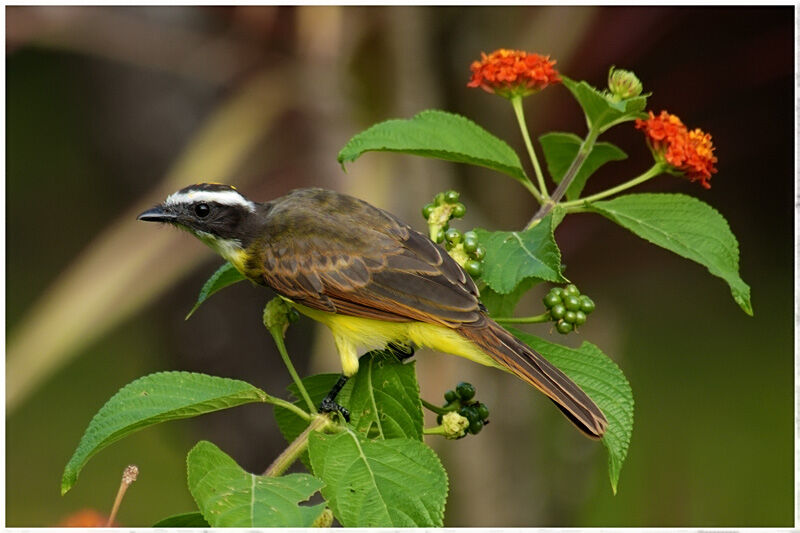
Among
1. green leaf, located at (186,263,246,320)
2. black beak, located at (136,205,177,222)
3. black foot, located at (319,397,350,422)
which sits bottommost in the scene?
black foot, located at (319,397,350,422)

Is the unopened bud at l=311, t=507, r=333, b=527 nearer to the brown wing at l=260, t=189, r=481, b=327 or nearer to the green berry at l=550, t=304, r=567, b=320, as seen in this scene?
the green berry at l=550, t=304, r=567, b=320

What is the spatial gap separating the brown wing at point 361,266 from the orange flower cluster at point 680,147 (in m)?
0.58

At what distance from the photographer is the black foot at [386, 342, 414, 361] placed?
2.52m

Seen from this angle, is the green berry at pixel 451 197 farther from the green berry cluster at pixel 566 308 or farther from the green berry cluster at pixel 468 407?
the green berry cluster at pixel 468 407

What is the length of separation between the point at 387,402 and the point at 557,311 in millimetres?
426

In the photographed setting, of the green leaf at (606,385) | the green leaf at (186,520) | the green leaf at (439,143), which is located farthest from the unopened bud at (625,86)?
the green leaf at (186,520)

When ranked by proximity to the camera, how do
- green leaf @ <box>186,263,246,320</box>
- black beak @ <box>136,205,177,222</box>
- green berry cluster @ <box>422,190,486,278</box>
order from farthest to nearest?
black beak @ <box>136,205,177,222</box> < green leaf @ <box>186,263,246,320</box> < green berry cluster @ <box>422,190,486,278</box>

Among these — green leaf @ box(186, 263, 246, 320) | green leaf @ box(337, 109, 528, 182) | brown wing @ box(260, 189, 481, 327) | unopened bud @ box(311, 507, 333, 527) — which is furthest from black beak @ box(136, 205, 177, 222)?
unopened bud @ box(311, 507, 333, 527)

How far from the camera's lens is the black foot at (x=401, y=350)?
2.52 m

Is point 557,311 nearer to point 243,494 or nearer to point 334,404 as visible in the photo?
point 334,404

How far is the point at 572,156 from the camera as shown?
2600mm

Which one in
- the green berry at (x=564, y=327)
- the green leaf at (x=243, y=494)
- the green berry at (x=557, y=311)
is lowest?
the green leaf at (x=243, y=494)

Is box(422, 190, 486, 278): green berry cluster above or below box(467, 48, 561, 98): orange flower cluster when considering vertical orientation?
below

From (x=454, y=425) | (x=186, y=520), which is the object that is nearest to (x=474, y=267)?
(x=454, y=425)
